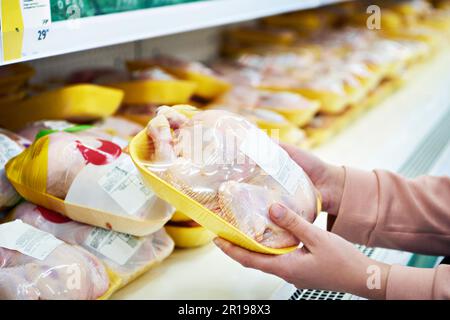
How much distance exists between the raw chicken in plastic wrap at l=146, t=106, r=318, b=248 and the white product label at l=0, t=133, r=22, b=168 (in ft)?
1.21

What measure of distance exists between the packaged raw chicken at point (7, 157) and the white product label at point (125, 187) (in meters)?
0.21

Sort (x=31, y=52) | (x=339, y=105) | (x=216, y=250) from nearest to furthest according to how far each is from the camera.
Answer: (x=31, y=52)
(x=216, y=250)
(x=339, y=105)

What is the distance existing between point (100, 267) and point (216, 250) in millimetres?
321

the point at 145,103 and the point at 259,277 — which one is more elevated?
the point at 145,103

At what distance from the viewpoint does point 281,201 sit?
92cm

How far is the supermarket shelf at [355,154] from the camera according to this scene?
114cm

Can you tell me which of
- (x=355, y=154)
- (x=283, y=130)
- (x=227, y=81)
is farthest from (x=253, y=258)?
(x=227, y=81)

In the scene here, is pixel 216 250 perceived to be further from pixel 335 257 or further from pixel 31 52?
pixel 31 52

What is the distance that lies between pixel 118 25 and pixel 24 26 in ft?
0.89

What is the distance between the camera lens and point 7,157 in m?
1.15

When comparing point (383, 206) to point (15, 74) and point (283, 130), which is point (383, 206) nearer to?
point (283, 130)

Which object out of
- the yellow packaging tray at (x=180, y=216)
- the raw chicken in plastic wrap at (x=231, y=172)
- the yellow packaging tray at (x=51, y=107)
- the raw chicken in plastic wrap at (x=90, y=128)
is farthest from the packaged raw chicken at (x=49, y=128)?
the raw chicken in plastic wrap at (x=231, y=172)

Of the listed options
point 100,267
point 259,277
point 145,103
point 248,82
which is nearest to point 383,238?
point 259,277

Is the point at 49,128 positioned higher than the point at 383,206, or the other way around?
the point at 49,128
